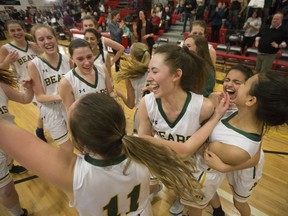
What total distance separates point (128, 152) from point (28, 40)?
11.8 feet

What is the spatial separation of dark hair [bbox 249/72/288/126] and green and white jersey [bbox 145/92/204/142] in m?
0.42

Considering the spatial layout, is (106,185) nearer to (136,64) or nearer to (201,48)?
(136,64)

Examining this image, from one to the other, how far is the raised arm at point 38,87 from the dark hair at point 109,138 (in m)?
1.61

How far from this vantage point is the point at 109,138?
1.01 metres

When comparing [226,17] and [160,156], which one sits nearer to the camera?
[160,156]

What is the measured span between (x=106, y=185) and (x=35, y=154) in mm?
376

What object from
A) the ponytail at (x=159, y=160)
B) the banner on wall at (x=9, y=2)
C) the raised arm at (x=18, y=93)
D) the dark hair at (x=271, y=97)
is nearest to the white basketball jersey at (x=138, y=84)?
the raised arm at (x=18, y=93)

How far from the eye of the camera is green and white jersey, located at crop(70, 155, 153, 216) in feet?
3.42

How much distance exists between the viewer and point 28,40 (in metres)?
3.70

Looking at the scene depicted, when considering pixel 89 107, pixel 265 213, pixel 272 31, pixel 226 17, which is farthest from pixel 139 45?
pixel 226 17

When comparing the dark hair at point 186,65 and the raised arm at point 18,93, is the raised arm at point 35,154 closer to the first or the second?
the dark hair at point 186,65

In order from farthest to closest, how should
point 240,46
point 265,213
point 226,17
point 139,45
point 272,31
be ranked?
point 226,17 → point 240,46 → point 272,31 → point 139,45 → point 265,213

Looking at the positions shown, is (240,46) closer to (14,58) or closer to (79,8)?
(14,58)

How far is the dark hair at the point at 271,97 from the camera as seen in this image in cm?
128
